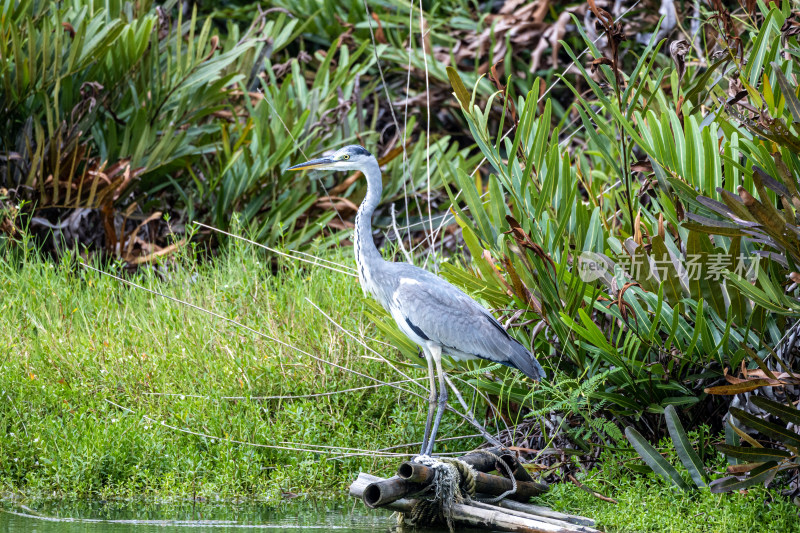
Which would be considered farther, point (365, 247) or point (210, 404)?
point (210, 404)

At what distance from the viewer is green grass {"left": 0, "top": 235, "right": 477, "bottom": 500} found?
502cm

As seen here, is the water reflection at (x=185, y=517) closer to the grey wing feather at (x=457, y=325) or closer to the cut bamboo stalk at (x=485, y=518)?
the cut bamboo stalk at (x=485, y=518)

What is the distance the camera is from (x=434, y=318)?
467cm

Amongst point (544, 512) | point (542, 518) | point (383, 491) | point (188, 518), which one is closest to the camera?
point (383, 491)

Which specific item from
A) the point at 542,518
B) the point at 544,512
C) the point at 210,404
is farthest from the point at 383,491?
the point at 210,404

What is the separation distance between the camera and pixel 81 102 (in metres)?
7.72

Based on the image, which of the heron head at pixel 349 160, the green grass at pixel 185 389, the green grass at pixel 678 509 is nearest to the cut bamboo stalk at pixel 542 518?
the green grass at pixel 678 509

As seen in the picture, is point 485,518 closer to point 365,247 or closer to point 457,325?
point 457,325

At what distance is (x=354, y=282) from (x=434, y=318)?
6.17 feet

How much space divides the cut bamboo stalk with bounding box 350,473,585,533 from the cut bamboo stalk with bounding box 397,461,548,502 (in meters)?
0.11

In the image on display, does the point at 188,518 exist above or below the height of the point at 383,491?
below

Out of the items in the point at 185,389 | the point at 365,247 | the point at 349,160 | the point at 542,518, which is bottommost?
the point at 185,389

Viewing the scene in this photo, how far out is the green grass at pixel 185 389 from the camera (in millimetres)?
5020

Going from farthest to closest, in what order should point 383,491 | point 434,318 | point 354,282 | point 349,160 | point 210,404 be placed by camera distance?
1. point 354,282
2. point 210,404
3. point 349,160
4. point 434,318
5. point 383,491
